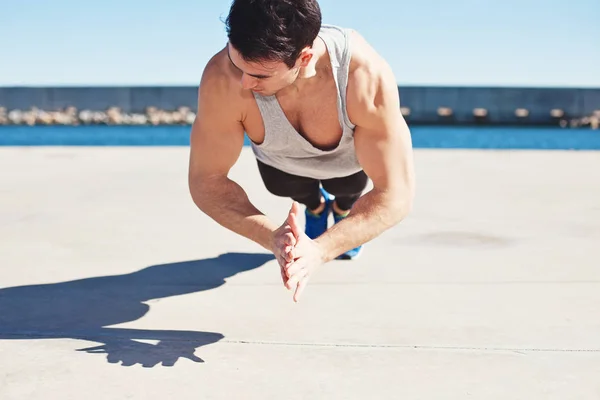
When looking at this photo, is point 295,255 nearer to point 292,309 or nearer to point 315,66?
point 292,309

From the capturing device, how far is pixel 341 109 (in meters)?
1.91

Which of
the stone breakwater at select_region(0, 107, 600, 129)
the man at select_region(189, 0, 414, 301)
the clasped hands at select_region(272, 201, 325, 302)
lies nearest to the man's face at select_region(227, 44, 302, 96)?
the man at select_region(189, 0, 414, 301)

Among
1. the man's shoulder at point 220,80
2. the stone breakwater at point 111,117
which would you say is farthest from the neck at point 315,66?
the stone breakwater at point 111,117

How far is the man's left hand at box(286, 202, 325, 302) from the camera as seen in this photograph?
1.62 metres

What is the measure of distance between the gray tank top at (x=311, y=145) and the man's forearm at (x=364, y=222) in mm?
249

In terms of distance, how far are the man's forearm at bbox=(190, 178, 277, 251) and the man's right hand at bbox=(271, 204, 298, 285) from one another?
7.7 inches

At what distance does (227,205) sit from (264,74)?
1.63ft

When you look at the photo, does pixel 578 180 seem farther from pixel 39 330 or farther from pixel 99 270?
pixel 39 330

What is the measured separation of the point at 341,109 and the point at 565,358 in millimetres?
915

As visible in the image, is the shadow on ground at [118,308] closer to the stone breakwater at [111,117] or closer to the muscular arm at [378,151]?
the muscular arm at [378,151]

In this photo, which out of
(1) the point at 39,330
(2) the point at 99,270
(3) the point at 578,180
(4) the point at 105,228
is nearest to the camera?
(1) the point at 39,330

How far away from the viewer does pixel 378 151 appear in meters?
1.91

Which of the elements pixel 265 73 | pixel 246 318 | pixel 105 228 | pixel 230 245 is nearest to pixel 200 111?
pixel 265 73

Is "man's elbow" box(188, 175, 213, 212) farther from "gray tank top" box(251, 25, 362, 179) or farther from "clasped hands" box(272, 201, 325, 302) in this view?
"clasped hands" box(272, 201, 325, 302)
